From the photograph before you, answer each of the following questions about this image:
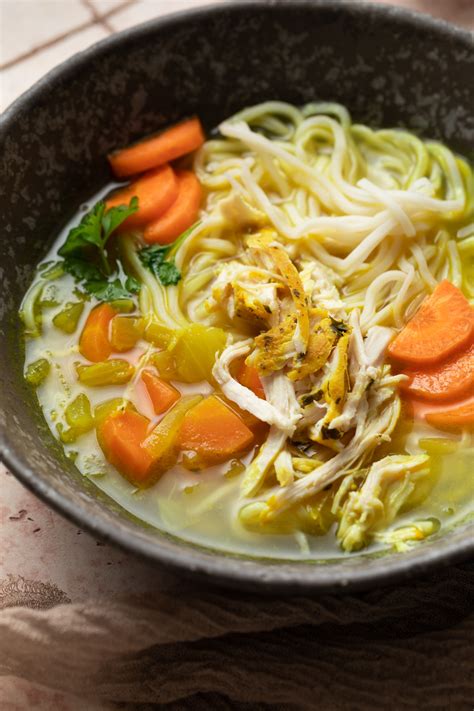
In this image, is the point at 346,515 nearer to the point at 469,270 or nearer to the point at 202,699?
the point at 202,699

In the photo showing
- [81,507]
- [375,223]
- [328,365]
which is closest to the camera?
[81,507]

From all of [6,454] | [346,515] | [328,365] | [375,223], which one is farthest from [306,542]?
[375,223]

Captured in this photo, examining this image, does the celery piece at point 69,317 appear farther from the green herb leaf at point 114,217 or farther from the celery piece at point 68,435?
the celery piece at point 68,435

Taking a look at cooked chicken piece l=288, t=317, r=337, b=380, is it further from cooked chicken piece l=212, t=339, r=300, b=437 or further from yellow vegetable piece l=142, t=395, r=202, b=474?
yellow vegetable piece l=142, t=395, r=202, b=474

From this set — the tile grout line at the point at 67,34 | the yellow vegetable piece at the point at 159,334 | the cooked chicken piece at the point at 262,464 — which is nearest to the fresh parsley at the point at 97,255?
the yellow vegetable piece at the point at 159,334

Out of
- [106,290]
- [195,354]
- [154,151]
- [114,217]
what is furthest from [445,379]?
[154,151]

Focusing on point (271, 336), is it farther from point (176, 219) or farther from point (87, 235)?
point (87, 235)
